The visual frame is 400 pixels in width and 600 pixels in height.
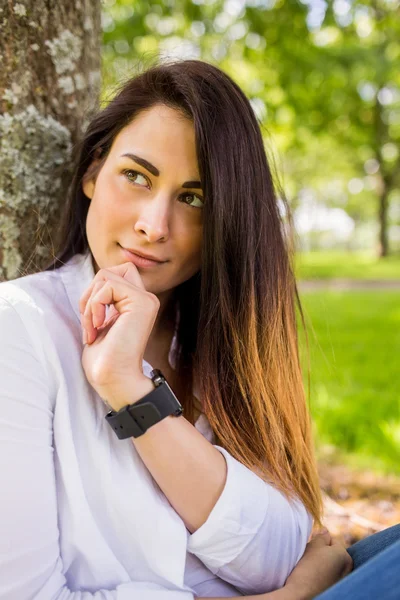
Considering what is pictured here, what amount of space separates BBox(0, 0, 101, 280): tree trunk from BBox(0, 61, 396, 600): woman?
0.13 m

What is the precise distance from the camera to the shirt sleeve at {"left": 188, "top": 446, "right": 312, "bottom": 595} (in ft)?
5.04

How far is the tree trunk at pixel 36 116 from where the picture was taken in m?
1.99

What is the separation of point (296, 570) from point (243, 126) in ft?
4.32

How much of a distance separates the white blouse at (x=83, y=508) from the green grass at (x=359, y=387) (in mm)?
790

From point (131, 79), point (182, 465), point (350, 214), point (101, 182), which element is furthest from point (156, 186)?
point (350, 214)

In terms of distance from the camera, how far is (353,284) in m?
14.5

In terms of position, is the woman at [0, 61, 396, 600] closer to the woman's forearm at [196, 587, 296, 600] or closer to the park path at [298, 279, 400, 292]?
the woman's forearm at [196, 587, 296, 600]

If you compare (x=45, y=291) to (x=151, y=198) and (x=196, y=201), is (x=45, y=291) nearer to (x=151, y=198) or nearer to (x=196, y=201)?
(x=151, y=198)

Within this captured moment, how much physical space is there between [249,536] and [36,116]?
1.51 m

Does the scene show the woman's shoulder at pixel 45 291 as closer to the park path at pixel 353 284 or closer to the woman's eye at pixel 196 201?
the woman's eye at pixel 196 201

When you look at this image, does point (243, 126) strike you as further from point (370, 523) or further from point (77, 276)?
point (370, 523)

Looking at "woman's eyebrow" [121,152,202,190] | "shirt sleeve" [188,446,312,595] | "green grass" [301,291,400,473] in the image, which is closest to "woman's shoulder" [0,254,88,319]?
"woman's eyebrow" [121,152,202,190]

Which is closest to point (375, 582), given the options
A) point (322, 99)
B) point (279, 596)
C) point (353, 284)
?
point (279, 596)

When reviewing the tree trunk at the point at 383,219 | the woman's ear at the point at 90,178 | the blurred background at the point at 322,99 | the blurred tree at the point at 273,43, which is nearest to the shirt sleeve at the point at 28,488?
the woman's ear at the point at 90,178
